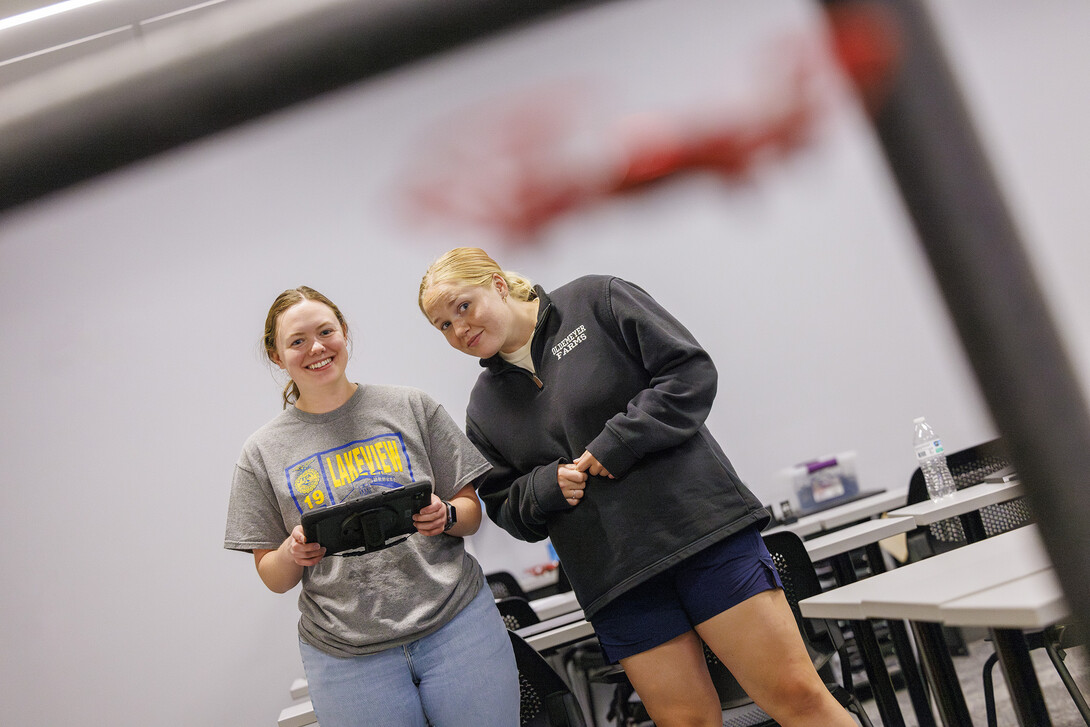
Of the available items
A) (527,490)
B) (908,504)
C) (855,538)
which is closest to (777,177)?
(908,504)

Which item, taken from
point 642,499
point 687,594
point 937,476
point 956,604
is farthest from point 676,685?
point 937,476

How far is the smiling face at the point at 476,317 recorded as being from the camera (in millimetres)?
1708

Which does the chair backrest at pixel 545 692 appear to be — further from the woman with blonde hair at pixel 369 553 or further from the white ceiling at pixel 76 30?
the white ceiling at pixel 76 30

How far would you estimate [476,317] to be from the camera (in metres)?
1.70

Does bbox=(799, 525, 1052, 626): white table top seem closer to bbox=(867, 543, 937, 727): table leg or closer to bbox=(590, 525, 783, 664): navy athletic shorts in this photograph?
bbox=(590, 525, 783, 664): navy athletic shorts

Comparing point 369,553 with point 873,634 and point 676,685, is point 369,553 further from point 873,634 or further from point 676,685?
point 873,634

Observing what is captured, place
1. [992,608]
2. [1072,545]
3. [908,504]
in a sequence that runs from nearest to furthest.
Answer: [1072,545], [992,608], [908,504]

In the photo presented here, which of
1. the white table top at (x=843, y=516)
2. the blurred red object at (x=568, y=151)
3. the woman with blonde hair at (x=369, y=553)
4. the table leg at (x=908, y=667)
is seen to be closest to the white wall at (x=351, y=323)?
the blurred red object at (x=568, y=151)

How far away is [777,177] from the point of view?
435 cm

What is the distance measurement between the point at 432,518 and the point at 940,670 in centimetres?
98

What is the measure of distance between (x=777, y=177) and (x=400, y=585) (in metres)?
3.47

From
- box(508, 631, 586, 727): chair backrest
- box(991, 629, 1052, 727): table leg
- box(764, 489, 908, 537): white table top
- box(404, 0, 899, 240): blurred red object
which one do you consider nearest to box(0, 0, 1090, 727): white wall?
box(404, 0, 899, 240): blurred red object

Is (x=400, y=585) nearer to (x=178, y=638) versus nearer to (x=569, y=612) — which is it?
(x=569, y=612)

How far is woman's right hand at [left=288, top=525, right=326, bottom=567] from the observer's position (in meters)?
1.50
